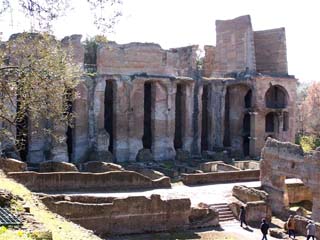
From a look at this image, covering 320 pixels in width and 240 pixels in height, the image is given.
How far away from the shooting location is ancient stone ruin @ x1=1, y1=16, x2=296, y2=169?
29078mm

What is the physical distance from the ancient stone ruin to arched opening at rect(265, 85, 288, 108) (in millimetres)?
72

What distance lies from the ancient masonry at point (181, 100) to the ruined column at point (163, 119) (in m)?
0.06

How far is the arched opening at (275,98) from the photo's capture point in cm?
3584

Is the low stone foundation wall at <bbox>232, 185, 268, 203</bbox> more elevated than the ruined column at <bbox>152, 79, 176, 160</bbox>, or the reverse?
the ruined column at <bbox>152, 79, 176, 160</bbox>

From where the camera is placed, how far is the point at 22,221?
27.6 ft

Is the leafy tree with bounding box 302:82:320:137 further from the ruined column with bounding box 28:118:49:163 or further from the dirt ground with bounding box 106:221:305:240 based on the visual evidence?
the dirt ground with bounding box 106:221:305:240

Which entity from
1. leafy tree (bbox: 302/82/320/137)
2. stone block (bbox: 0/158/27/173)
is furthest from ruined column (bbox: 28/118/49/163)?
leafy tree (bbox: 302/82/320/137)

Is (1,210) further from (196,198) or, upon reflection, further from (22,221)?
(196,198)

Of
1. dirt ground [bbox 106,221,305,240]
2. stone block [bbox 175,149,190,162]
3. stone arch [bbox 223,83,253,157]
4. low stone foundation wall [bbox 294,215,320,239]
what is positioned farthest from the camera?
stone arch [bbox 223,83,253,157]

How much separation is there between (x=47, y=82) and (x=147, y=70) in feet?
65.6

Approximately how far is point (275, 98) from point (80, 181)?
66.5 ft

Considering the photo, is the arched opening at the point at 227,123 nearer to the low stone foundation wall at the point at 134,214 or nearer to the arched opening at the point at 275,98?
the arched opening at the point at 275,98

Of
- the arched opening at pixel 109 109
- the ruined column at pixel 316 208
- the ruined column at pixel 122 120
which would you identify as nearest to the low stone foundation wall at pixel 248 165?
the ruined column at pixel 122 120

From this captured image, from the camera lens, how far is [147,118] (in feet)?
109
